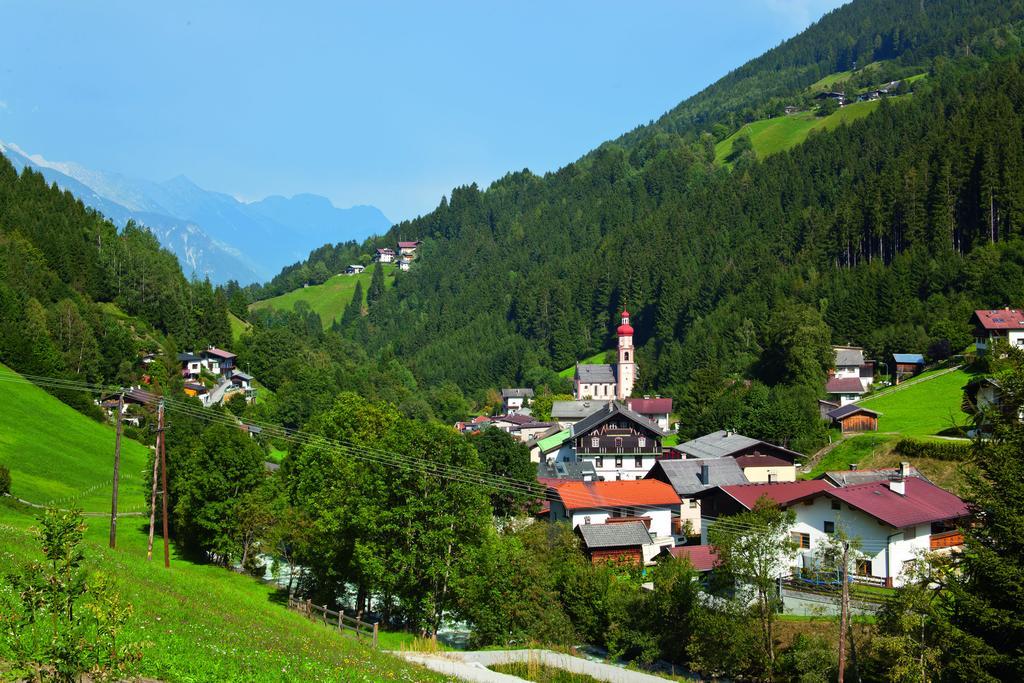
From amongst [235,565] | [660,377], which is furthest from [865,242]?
[235,565]

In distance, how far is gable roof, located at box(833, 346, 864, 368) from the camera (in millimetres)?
90125

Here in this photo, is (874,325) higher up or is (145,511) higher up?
(874,325)

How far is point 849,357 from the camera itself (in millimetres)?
90875

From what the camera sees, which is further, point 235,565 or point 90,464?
point 90,464

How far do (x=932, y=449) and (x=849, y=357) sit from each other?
119ft

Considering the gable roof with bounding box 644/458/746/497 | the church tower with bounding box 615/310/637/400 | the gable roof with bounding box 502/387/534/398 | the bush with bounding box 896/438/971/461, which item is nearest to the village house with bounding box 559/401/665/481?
the gable roof with bounding box 644/458/746/497

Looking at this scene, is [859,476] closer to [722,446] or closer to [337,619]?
[722,446]

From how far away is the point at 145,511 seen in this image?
5191 centimetres

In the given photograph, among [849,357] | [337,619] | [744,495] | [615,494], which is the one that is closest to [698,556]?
[744,495]

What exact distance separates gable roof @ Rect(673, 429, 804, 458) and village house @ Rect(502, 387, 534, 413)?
2319 inches

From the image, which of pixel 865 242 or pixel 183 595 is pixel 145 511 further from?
pixel 865 242

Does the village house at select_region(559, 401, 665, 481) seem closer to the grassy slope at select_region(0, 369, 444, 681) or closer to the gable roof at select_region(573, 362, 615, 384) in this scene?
the grassy slope at select_region(0, 369, 444, 681)

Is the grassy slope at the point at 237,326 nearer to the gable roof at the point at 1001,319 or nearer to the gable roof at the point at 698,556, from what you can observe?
the gable roof at the point at 698,556

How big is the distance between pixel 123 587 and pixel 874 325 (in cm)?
9400
